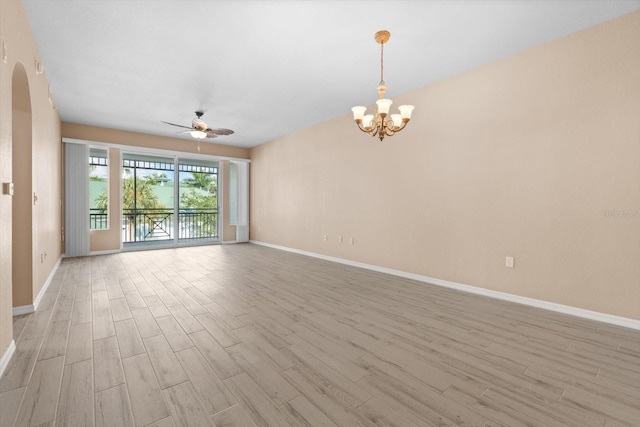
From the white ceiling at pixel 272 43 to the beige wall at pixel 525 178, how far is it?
342 mm

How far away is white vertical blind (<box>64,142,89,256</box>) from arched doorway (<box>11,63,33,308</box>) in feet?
12.0

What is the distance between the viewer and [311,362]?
6.52 feet

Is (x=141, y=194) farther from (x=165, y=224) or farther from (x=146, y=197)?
(x=165, y=224)

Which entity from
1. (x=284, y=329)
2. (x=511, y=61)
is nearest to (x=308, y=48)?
(x=511, y=61)

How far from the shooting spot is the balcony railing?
7660 millimetres

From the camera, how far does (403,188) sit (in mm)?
4453

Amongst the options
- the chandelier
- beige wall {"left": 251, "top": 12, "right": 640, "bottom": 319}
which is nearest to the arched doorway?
the chandelier

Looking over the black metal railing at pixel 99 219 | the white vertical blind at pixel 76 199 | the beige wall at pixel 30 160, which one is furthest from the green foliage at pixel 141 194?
the beige wall at pixel 30 160

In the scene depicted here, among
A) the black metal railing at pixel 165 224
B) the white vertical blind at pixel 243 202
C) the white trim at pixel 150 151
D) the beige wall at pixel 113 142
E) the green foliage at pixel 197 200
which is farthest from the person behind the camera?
the white vertical blind at pixel 243 202

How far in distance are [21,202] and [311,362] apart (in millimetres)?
3244

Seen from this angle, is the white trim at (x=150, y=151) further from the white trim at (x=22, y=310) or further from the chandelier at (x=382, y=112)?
the chandelier at (x=382, y=112)

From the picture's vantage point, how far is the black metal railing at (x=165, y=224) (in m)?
7.66

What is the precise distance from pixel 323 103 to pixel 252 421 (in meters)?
4.51

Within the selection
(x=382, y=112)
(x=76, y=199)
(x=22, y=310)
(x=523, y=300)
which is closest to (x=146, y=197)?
→ (x=76, y=199)
